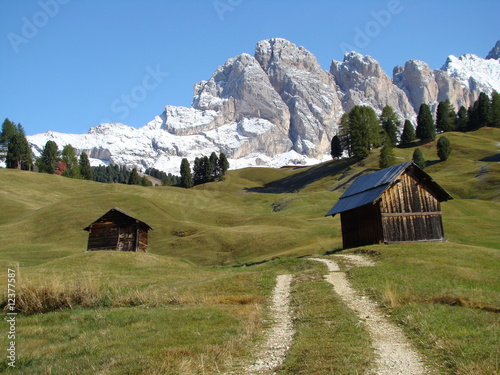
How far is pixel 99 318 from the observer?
14.8m

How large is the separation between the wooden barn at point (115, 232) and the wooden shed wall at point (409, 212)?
3061cm

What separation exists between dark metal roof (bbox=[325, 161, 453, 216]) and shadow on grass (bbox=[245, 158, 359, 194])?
297 feet

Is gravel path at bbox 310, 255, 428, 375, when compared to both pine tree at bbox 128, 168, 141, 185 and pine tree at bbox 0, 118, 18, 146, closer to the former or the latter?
pine tree at bbox 0, 118, 18, 146

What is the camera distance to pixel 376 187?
40219 millimetres

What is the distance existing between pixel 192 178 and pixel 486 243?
139548 millimetres

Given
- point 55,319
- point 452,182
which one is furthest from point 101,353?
point 452,182

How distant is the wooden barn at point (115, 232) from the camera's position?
180 feet

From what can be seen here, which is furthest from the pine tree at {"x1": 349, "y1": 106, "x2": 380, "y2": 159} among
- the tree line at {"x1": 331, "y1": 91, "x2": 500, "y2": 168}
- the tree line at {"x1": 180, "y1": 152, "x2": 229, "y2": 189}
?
the tree line at {"x1": 180, "y1": 152, "x2": 229, "y2": 189}

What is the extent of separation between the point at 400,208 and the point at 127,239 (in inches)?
1289

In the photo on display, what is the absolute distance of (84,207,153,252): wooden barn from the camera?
5475cm

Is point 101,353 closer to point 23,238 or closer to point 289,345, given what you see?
point 289,345

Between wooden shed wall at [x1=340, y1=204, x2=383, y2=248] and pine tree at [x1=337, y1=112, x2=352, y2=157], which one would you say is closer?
wooden shed wall at [x1=340, y1=204, x2=383, y2=248]

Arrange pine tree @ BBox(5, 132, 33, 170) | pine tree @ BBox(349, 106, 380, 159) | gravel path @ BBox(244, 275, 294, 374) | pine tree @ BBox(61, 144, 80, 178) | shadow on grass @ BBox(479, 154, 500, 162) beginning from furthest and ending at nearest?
pine tree @ BBox(61, 144, 80, 178) → pine tree @ BBox(5, 132, 33, 170) → pine tree @ BBox(349, 106, 380, 159) → shadow on grass @ BBox(479, 154, 500, 162) → gravel path @ BBox(244, 275, 294, 374)

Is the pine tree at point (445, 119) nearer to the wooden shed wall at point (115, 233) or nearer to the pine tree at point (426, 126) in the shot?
the pine tree at point (426, 126)
